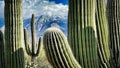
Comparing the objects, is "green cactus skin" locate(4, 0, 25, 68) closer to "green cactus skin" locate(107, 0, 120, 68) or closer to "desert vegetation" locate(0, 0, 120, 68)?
"desert vegetation" locate(0, 0, 120, 68)

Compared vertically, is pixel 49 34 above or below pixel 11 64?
above

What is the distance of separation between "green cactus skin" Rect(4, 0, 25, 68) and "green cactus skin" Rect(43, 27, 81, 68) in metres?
2.19

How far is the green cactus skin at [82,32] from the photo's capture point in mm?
8781

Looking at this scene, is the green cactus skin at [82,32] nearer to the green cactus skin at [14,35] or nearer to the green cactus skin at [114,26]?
the green cactus skin at [14,35]

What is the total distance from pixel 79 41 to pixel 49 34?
1.09m

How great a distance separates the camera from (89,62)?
29.3ft

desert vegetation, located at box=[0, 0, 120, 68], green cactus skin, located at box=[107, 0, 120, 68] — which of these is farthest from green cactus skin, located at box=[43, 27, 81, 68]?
green cactus skin, located at box=[107, 0, 120, 68]

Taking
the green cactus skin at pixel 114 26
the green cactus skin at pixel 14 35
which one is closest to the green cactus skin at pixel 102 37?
the green cactus skin at pixel 114 26

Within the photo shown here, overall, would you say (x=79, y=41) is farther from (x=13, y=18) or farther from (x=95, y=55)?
(x=13, y=18)

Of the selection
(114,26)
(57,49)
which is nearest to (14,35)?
(114,26)

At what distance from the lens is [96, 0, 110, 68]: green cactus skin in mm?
9812

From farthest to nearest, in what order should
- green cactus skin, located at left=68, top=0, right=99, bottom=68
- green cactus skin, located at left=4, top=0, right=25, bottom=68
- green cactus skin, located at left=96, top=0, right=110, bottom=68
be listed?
green cactus skin, located at left=4, top=0, right=25, bottom=68 < green cactus skin, located at left=96, top=0, right=110, bottom=68 < green cactus skin, located at left=68, top=0, right=99, bottom=68

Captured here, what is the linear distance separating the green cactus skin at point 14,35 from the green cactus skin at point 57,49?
2187 mm

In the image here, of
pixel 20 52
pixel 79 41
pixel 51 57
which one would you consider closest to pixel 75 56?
pixel 79 41
